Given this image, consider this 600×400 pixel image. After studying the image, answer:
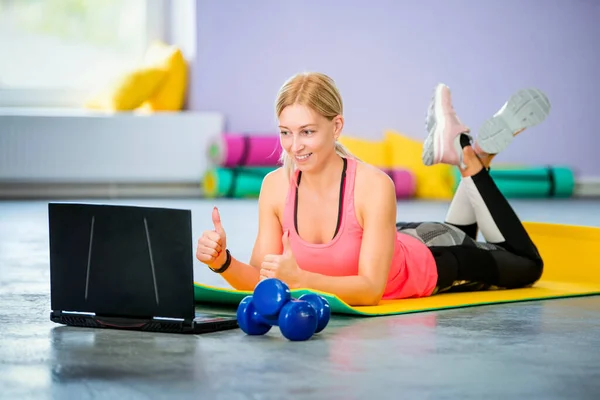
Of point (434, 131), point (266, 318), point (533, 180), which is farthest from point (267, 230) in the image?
point (533, 180)

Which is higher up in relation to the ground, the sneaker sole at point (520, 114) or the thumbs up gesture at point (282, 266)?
the sneaker sole at point (520, 114)

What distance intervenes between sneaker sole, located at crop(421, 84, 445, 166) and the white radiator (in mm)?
4037

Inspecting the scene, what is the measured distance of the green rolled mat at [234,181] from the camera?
23.7 ft

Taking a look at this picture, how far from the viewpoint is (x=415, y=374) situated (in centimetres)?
190

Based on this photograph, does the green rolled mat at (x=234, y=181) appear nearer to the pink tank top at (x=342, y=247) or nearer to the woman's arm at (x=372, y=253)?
the pink tank top at (x=342, y=247)

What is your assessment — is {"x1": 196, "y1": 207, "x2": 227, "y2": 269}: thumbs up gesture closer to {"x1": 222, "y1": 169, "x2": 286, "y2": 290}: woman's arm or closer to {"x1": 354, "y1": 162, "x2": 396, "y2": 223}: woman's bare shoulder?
{"x1": 222, "y1": 169, "x2": 286, "y2": 290}: woman's arm

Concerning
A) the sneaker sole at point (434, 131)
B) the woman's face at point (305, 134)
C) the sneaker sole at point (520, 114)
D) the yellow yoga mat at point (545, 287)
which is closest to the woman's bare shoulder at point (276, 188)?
the woman's face at point (305, 134)

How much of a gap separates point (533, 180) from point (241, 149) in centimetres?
220

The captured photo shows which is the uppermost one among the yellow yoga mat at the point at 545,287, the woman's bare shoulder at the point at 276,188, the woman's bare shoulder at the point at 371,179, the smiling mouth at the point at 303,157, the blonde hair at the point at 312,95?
the blonde hair at the point at 312,95

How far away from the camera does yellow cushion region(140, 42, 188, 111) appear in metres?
7.34

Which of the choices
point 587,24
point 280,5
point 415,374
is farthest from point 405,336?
point 587,24

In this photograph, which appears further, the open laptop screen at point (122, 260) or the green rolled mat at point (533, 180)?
the green rolled mat at point (533, 180)

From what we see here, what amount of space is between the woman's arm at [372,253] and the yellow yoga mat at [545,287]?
39 mm

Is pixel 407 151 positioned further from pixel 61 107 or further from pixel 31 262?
pixel 31 262
